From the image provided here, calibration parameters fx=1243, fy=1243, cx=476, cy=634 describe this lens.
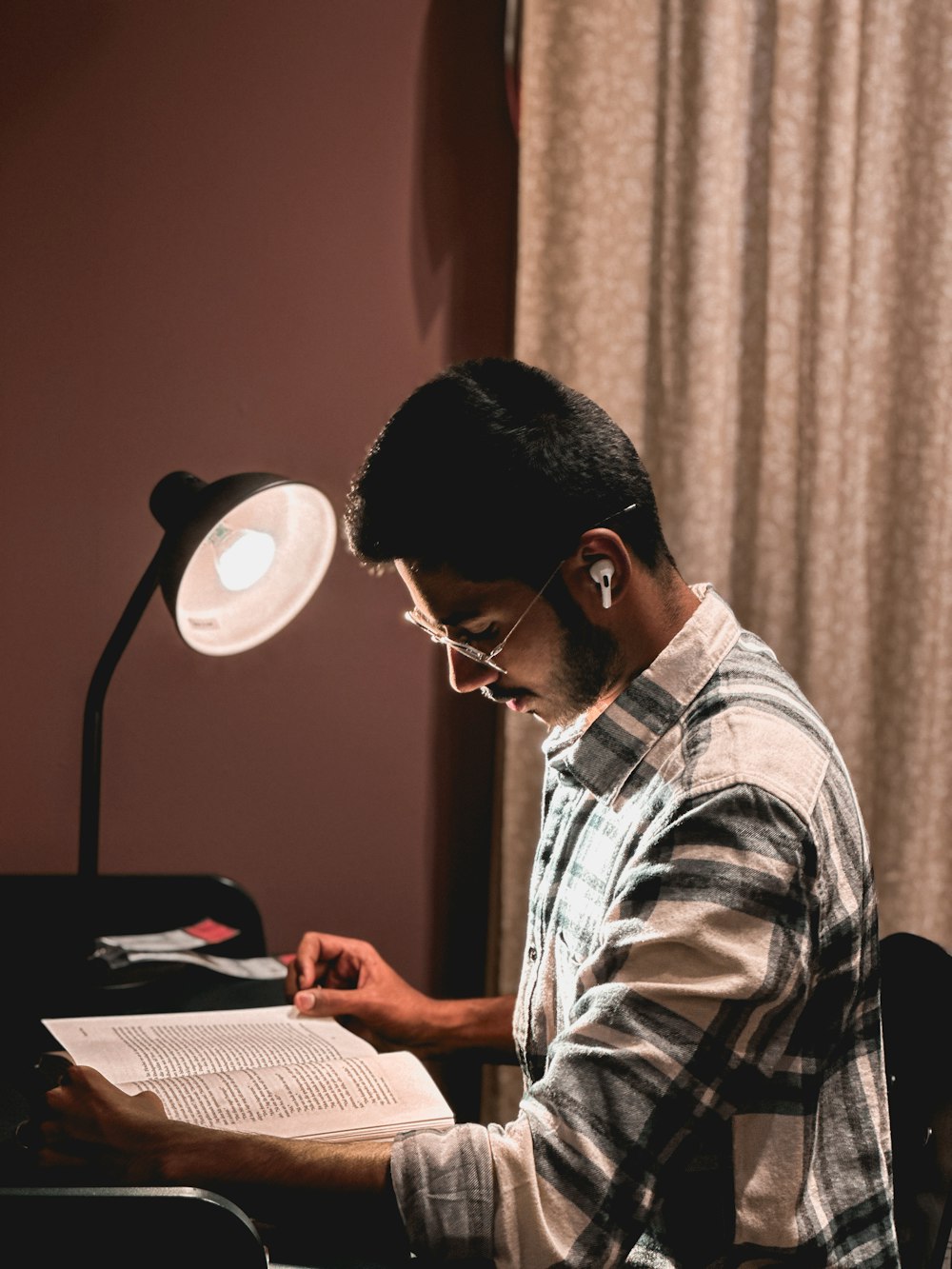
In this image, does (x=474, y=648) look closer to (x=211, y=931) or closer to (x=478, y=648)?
(x=478, y=648)

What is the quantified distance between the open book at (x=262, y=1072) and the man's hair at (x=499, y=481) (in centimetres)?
47

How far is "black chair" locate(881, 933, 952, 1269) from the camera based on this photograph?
1046 millimetres

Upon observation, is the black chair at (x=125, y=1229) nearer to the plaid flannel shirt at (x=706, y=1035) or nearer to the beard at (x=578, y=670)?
the plaid flannel shirt at (x=706, y=1035)

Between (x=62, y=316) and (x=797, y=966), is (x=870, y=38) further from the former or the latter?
(x=797, y=966)

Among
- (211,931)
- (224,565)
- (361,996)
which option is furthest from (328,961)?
(224,565)

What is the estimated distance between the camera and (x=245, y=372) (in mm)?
1962

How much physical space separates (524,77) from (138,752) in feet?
4.05

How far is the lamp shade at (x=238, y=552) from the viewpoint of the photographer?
144 cm

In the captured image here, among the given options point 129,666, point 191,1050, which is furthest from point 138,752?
point 191,1050

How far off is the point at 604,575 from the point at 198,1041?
626 millimetres

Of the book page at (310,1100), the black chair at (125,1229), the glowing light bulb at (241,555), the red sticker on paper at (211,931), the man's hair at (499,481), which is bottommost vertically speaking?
the red sticker on paper at (211,931)

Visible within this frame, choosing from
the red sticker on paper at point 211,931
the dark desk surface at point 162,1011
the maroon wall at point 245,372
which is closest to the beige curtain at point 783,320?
the maroon wall at point 245,372

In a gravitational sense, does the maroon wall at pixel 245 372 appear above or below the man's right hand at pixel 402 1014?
above

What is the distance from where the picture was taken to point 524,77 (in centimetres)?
199
